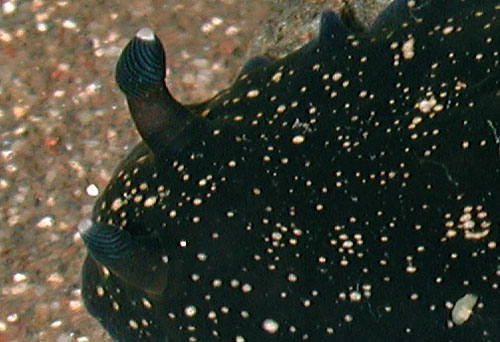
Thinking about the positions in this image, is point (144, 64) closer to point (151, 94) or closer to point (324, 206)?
point (151, 94)

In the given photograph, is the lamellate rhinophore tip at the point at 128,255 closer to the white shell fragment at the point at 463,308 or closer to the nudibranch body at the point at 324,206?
the nudibranch body at the point at 324,206

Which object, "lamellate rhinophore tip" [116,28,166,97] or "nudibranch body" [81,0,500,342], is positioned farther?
"lamellate rhinophore tip" [116,28,166,97]

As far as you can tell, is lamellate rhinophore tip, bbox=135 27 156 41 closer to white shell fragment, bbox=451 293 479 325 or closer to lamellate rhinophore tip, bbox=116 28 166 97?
lamellate rhinophore tip, bbox=116 28 166 97

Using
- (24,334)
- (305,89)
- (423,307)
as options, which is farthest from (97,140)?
(423,307)

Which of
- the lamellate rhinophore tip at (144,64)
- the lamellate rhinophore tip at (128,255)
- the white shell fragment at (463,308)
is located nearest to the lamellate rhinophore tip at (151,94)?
the lamellate rhinophore tip at (144,64)

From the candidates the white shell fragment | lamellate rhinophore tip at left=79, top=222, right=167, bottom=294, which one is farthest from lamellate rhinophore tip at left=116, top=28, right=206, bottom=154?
the white shell fragment

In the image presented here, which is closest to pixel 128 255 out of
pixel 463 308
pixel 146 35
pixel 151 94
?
pixel 151 94

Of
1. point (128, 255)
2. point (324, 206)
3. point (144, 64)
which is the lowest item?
point (128, 255)
